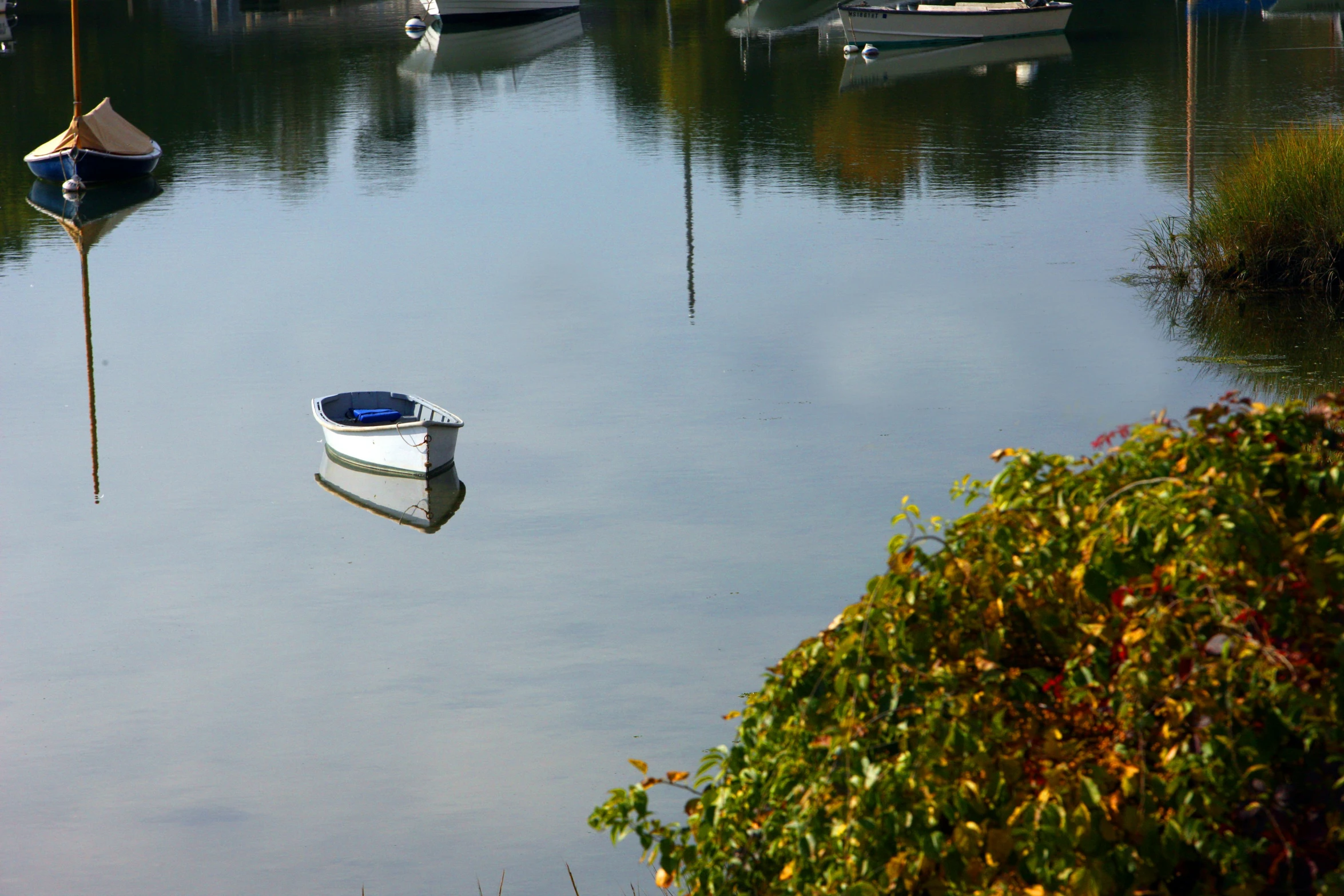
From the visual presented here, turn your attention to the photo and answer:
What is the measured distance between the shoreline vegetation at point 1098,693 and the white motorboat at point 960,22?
56216mm

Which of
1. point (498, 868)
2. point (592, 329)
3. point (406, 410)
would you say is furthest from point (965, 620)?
point (592, 329)

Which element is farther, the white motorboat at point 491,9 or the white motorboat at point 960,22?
the white motorboat at point 491,9

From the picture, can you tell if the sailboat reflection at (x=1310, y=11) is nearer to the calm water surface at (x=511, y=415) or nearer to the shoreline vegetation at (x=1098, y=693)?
the calm water surface at (x=511, y=415)

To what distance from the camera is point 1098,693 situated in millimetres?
3713

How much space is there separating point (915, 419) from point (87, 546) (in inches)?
364

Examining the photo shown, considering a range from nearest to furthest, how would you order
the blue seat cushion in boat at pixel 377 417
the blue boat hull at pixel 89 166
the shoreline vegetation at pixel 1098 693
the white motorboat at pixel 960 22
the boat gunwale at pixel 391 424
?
the shoreline vegetation at pixel 1098 693
the boat gunwale at pixel 391 424
the blue seat cushion in boat at pixel 377 417
the blue boat hull at pixel 89 166
the white motorboat at pixel 960 22

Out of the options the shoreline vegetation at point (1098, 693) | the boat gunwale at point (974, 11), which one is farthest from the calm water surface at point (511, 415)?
the boat gunwale at point (974, 11)

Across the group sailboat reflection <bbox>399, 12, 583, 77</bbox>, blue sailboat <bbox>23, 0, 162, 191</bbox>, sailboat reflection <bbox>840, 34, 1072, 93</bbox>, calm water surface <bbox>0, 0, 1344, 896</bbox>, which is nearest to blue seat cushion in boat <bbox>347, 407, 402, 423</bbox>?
calm water surface <bbox>0, 0, 1344, 896</bbox>

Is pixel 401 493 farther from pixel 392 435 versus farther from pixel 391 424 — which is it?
pixel 391 424

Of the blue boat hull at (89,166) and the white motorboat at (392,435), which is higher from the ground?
the blue boat hull at (89,166)

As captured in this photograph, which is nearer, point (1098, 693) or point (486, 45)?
point (1098, 693)

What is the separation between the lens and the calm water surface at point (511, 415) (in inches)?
454

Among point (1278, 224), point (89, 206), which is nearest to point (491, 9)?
point (89, 206)

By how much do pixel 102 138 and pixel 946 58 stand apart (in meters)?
30.2
